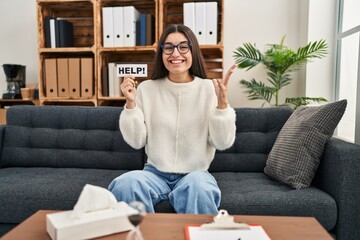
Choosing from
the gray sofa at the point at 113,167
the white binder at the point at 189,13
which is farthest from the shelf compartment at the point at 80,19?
the gray sofa at the point at 113,167

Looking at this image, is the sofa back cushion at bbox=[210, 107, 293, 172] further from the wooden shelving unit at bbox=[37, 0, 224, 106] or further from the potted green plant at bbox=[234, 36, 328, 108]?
the wooden shelving unit at bbox=[37, 0, 224, 106]

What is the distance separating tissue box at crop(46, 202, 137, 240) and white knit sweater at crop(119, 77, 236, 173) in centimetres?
65

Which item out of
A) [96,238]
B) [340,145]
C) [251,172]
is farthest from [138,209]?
[251,172]

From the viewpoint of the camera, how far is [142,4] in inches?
123

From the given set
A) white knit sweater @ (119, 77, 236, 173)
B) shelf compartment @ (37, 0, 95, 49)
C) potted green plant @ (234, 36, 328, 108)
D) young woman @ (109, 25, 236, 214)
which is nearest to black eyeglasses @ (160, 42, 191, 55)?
young woman @ (109, 25, 236, 214)

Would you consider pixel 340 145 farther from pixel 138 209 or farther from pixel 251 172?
pixel 138 209

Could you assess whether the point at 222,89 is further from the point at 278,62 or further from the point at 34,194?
the point at 278,62

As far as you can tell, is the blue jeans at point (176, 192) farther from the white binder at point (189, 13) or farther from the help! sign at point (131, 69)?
the white binder at point (189, 13)

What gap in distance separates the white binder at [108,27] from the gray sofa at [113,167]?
1068 millimetres

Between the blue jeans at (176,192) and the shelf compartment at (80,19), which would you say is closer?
the blue jeans at (176,192)

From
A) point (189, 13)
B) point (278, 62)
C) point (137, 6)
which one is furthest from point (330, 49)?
point (137, 6)

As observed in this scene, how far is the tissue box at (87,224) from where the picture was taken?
82cm

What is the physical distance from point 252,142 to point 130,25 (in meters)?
1.63

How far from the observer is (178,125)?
1.60 meters
